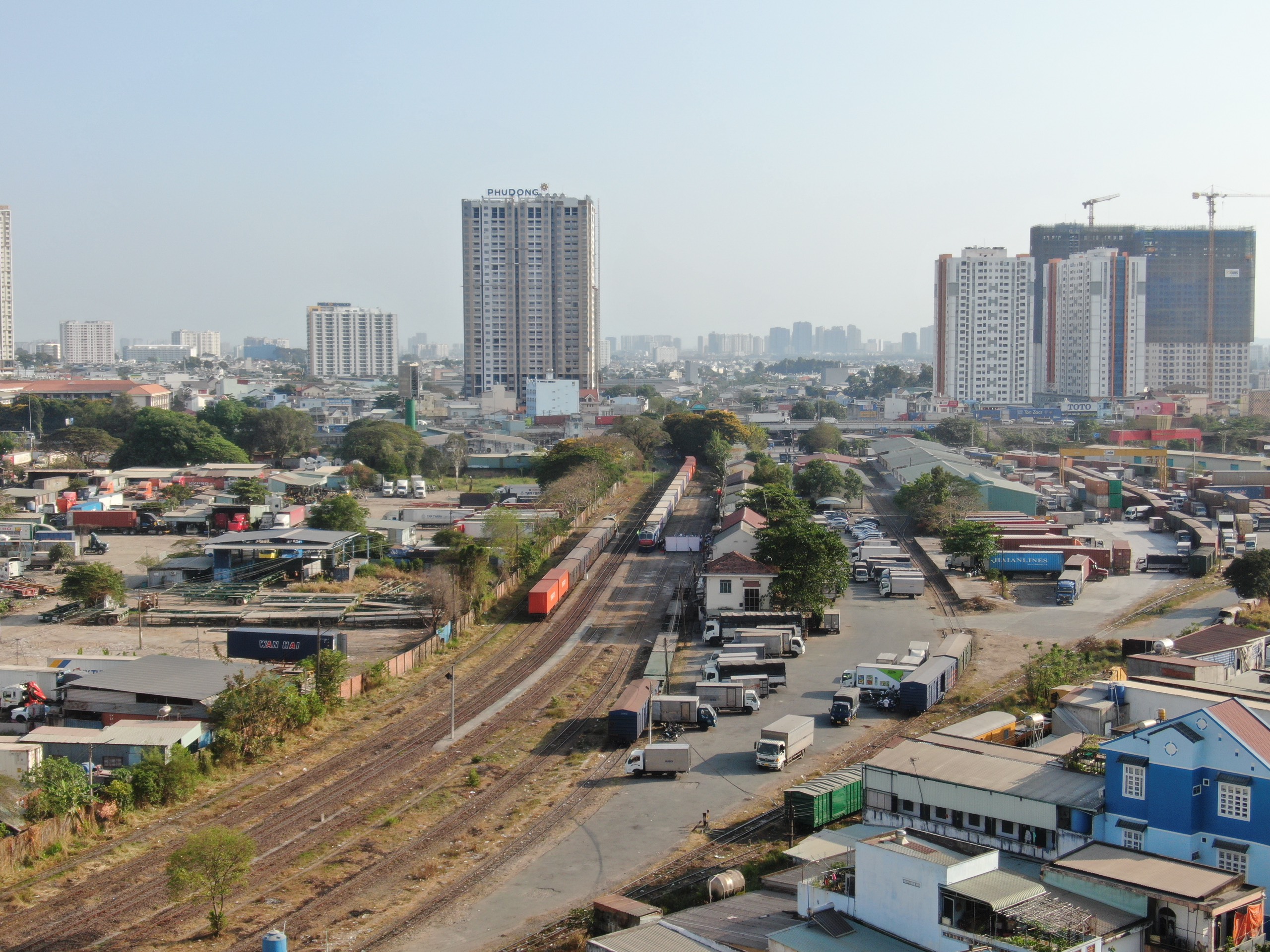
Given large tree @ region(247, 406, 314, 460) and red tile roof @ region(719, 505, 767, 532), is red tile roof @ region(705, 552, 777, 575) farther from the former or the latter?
large tree @ region(247, 406, 314, 460)

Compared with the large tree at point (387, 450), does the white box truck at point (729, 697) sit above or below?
below

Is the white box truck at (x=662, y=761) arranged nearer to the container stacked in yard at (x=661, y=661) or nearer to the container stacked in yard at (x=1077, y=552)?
the container stacked in yard at (x=661, y=661)

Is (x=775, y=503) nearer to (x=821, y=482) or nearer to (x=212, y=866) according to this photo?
(x=821, y=482)

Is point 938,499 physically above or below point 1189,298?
below

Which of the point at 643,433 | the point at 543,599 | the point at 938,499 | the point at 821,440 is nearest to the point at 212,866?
the point at 543,599

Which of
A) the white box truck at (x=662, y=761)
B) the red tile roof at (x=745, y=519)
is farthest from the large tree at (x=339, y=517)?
the white box truck at (x=662, y=761)

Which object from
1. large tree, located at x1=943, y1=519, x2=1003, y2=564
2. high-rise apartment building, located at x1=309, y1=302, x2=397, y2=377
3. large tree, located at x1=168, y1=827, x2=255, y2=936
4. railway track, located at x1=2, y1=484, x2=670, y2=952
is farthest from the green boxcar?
high-rise apartment building, located at x1=309, y1=302, x2=397, y2=377
